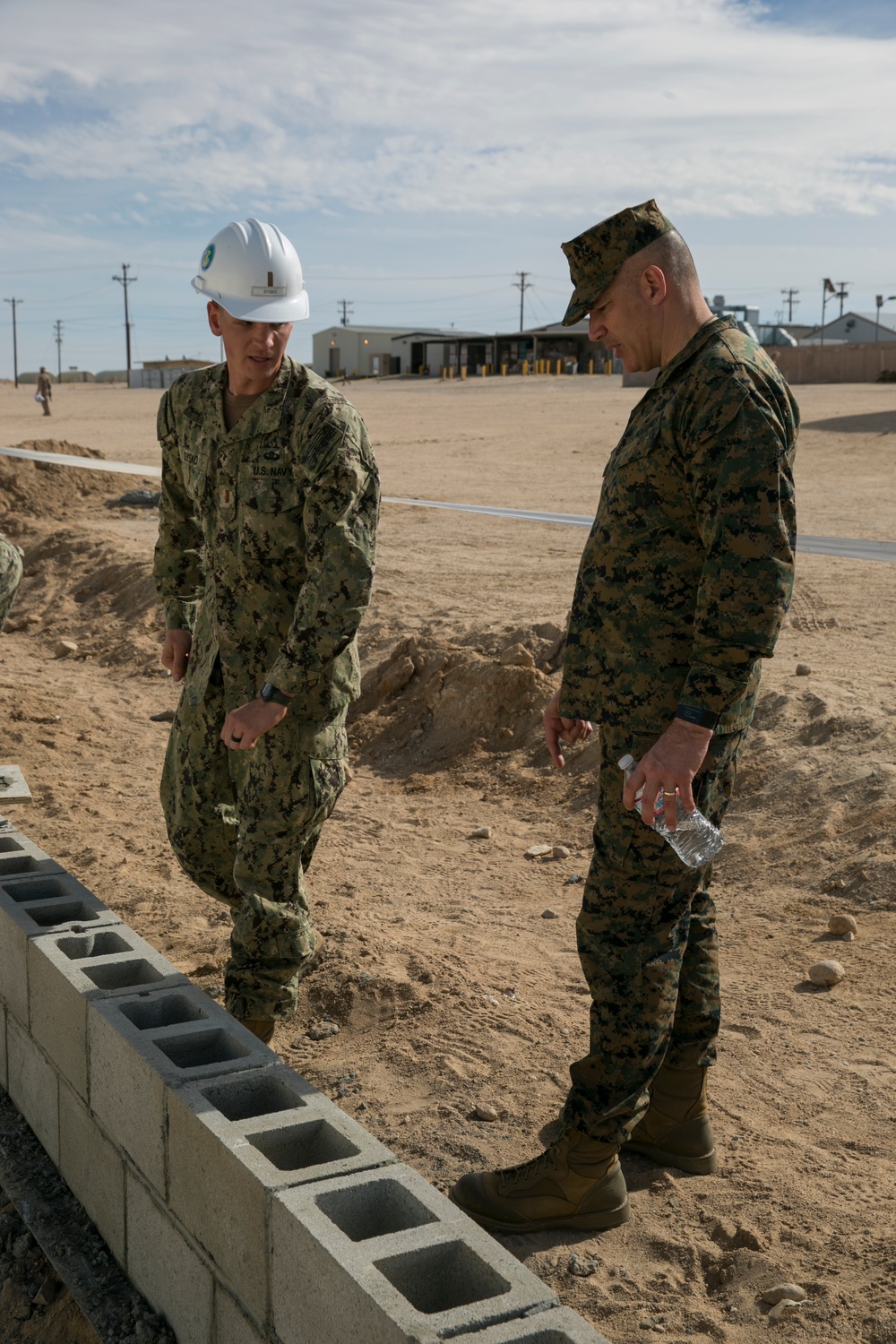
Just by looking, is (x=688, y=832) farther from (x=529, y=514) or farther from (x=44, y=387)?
(x=44, y=387)

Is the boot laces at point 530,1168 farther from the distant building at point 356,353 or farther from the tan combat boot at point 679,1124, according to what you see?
the distant building at point 356,353

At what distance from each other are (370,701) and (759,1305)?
18.9 feet

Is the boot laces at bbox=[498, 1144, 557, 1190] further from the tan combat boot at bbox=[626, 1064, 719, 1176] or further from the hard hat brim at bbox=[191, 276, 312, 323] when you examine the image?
the hard hat brim at bbox=[191, 276, 312, 323]

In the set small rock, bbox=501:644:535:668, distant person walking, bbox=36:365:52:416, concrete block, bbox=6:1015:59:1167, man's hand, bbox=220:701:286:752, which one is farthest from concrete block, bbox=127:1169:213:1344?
distant person walking, bbox=36:365:52:416

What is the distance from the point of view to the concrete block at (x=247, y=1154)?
7.69 ft

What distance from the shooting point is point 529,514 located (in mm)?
14555

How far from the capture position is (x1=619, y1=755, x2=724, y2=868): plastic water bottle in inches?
99.9

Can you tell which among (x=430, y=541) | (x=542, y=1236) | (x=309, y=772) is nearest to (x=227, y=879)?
(x=309, y=772)

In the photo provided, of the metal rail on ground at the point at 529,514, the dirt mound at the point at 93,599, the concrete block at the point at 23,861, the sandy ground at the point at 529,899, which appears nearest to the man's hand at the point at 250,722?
the concrete block at the point at 23,861

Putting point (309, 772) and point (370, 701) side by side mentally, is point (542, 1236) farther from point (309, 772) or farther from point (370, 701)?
point (370, 701)

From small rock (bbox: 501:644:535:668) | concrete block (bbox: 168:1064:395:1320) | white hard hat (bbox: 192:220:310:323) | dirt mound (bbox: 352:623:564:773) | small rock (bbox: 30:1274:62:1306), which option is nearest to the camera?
concrete block (bbox: 168:1064:395:1320)

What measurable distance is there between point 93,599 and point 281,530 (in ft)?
29.7

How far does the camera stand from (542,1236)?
293 centimetres

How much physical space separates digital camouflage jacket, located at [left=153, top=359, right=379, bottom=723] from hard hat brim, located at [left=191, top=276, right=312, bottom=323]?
0.47 feet
